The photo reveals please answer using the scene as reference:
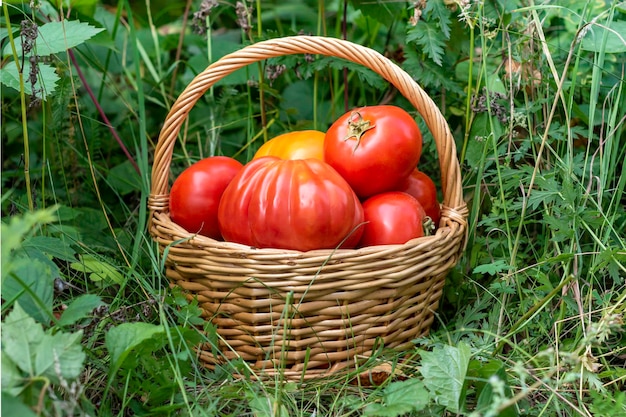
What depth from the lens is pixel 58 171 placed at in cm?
235

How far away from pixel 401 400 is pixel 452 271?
24.1 inches

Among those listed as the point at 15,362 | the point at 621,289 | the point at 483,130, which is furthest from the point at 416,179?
the point at 15,362

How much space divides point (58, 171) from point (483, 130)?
1.34 m

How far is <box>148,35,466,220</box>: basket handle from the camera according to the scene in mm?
1715

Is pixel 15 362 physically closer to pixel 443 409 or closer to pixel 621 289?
pixel 443 409

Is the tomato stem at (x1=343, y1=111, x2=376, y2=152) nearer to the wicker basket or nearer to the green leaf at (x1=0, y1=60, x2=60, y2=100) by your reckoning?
the wicker basket

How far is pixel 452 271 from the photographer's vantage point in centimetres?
193

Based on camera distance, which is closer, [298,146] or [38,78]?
[38,78]

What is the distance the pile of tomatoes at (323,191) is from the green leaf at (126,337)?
0.32m

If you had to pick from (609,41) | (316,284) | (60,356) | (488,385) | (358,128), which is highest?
(609,41)

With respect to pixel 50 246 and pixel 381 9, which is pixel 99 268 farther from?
pixel 381 9

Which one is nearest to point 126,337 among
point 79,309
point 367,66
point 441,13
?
point 79,309

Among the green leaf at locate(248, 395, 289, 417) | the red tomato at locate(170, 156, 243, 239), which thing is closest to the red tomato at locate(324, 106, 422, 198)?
the red tomato at locate(170, 156, 243, 239)

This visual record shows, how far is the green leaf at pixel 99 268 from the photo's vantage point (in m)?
1.77
